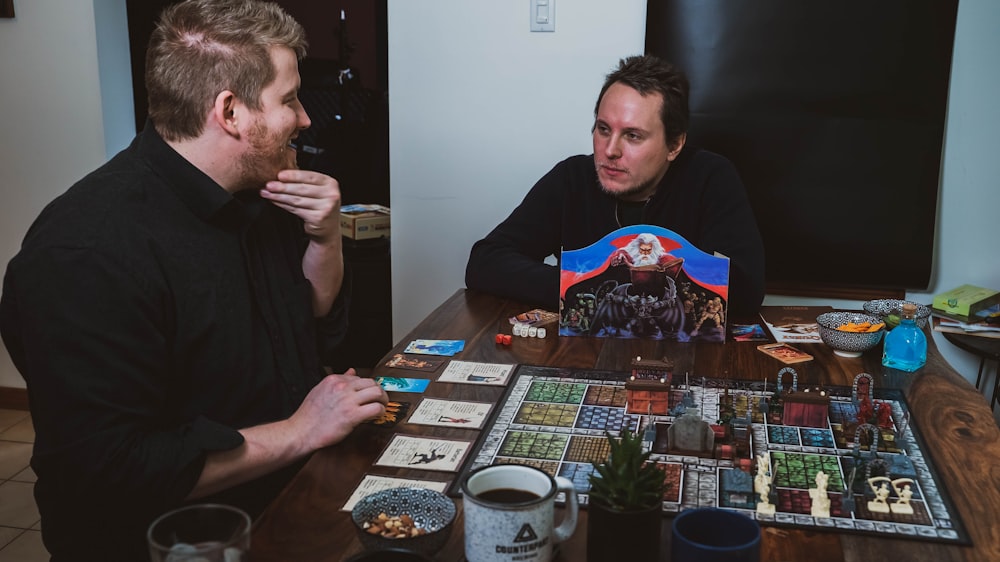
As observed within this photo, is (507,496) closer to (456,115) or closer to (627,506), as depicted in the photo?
(627,506)

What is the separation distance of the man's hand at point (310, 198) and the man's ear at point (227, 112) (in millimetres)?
143

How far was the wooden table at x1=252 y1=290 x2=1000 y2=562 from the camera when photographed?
1.02 metres

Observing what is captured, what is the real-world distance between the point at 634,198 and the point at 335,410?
1291 mm

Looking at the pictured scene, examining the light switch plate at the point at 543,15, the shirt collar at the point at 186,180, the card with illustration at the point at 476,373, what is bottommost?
the card with illustration at the point at 476,373

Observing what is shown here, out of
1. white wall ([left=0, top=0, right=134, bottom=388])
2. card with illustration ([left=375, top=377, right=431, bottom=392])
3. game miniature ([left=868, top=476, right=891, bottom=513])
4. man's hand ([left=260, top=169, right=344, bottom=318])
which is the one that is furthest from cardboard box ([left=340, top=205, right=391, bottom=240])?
game miniature ([left=868, top=476, right=891, bottom=513])

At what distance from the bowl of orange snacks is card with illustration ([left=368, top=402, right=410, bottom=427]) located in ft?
2.82

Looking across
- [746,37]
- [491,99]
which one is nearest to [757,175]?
[746,37]

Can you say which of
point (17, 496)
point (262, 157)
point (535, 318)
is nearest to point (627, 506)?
point (262, 157)

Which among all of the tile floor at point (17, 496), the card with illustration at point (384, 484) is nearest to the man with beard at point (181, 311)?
the card with illustration at point (384, 484)

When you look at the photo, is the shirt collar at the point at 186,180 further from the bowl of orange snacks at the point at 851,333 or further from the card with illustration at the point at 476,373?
the bowl of orange snacks at the point at 851,333

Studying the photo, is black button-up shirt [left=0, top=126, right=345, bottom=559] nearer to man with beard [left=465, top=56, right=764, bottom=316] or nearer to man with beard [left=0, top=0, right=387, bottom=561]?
man with beard [left=0, top=0, right=387, bottom=561]

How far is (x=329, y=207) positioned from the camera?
1.64m

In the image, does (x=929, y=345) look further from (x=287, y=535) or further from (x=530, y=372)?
(x=287, y=535)

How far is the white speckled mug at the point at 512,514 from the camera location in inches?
34.7
